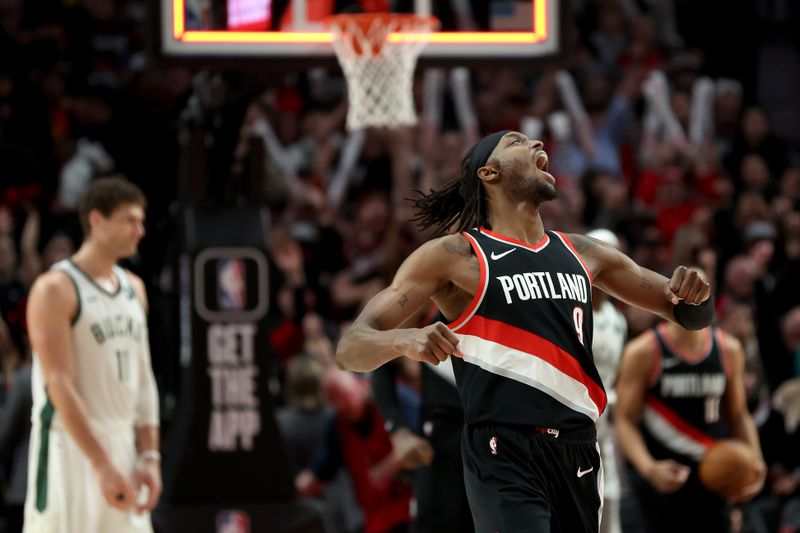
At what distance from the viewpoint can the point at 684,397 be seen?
7.51m

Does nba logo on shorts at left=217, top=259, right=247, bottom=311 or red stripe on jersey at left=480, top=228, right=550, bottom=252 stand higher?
red stripe on jersey at left=480, top=228, right=550, bottom=252

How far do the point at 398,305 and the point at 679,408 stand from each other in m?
3.15

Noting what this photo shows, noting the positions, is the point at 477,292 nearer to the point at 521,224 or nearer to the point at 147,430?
the point at 521,224

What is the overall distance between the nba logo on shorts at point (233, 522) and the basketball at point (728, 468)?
3009 mm

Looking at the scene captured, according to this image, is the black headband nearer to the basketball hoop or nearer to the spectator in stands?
the basketball hoop

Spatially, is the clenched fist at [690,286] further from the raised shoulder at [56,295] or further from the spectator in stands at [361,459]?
the spectator in stands at [361,459]

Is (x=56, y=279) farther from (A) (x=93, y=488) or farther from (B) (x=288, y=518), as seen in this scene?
(B) (x=288, y=518)

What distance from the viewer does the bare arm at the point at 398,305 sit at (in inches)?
181

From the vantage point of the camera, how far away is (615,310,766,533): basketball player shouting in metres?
7.49

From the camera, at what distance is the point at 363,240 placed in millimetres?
12445

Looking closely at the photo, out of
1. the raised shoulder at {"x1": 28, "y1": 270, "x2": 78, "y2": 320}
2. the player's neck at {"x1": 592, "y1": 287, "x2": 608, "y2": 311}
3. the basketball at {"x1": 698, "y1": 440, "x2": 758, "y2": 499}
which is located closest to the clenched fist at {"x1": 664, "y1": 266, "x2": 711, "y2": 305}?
the player's neck at {"x1": 592, "y1": 287, "x2": 608, "y2": 311}

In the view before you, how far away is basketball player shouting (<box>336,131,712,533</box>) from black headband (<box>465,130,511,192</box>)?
0.01 m

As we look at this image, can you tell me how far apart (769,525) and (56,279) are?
18.9ft

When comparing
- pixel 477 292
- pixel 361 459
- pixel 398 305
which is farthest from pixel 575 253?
pixel 361 459
